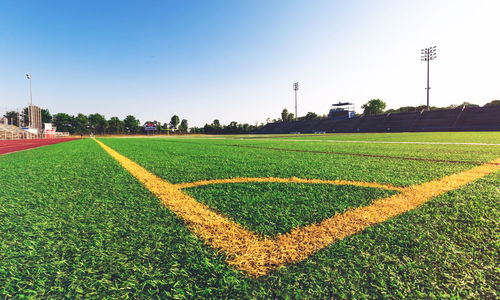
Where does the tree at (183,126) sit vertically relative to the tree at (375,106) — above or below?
below

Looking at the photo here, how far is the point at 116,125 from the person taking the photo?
69.1m

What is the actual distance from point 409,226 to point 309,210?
0.50 m

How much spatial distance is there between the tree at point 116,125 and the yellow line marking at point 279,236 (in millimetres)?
79832

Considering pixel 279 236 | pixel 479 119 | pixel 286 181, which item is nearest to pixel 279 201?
pixel 279 236

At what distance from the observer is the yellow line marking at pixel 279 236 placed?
2.82 ft

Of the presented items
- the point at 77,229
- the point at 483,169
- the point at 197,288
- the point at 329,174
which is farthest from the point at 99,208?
the point at 483,169

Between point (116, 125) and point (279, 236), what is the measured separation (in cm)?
8090

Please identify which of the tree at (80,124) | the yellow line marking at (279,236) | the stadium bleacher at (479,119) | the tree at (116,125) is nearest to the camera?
the yellow line marking at (279,236)

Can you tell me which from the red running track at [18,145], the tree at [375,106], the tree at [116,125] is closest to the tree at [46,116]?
the tree at [116,125]

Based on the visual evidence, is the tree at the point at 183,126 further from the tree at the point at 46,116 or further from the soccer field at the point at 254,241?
the soccer field at the point at 254,241

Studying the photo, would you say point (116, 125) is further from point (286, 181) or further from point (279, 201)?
point (279, 201)

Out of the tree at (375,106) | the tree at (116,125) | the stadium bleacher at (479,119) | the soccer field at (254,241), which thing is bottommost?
the soccer field at (254,241)

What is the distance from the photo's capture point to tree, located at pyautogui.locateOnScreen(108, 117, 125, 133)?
225 ft

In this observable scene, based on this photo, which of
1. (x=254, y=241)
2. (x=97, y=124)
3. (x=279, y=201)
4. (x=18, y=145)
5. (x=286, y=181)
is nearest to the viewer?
(x=254, y=241)
